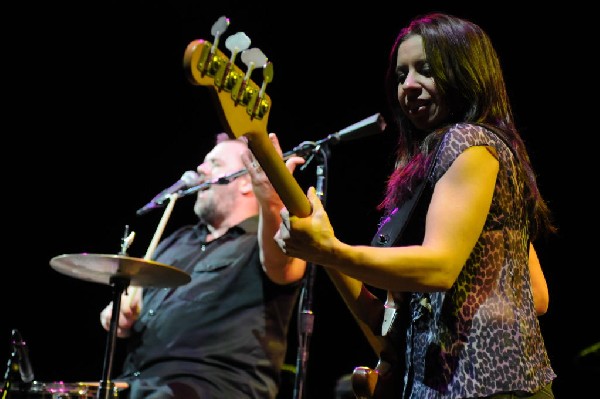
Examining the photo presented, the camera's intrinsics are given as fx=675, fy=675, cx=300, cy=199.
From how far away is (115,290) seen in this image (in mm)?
3416

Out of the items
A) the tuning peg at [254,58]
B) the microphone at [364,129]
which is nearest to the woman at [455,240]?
the tuning peg at [254,58]

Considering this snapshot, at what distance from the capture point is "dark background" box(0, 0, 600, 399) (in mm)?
5121

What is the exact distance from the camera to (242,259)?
3730 mm

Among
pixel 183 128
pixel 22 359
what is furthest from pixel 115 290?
pixel 183 128

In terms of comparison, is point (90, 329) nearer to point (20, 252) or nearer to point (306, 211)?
point (20, 252)

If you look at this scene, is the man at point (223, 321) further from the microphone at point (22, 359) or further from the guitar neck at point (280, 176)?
the guitar neck at point (280, 176)

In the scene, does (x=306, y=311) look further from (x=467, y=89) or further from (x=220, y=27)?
(x=220, y=27)

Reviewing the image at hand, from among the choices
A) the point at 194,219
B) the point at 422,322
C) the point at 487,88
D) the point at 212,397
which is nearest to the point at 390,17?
the point at 194,219

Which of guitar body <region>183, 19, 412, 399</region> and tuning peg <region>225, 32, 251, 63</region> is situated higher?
tuning peg <region>225, 32, 251, 63</region>

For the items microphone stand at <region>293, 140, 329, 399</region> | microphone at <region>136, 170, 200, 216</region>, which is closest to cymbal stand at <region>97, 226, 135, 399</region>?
microphone at <region>136, 170, 200, 216</region>

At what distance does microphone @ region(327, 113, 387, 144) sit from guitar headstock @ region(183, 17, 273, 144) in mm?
1343

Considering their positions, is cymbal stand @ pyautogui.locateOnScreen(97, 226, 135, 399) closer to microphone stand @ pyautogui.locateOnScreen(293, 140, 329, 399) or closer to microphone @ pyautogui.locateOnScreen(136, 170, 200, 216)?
microphone @ pyautogui.locateOnScreen(136, 170, 200, 216)

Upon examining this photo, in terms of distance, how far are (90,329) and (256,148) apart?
463 cm

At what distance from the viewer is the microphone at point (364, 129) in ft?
9.43
